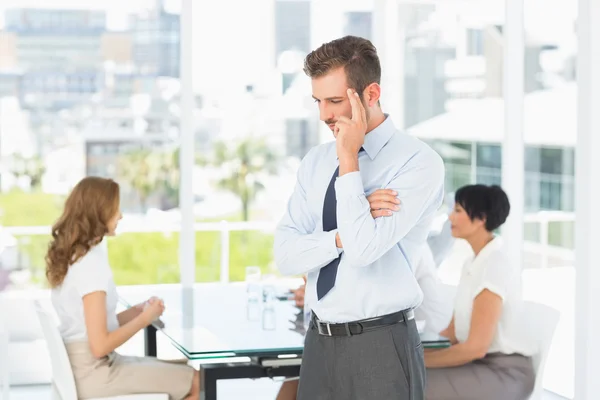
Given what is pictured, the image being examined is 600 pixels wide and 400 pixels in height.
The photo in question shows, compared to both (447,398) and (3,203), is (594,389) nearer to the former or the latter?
(447,398)

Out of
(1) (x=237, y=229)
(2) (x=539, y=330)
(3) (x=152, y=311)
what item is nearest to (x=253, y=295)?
(3) (x=152, y=311)

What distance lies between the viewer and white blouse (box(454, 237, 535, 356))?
3629mm

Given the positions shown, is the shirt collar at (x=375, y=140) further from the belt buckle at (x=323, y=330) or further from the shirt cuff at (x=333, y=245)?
the belt buckle at (x=323, y=330)

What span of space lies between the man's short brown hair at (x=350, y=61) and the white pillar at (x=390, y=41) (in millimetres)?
3834

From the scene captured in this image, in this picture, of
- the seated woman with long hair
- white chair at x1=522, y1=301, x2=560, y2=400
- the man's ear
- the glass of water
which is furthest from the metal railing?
the man's ear

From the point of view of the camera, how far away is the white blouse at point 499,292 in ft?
11.9

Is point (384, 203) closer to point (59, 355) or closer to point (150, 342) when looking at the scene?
point (59, 355)

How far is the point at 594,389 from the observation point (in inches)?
→ 156

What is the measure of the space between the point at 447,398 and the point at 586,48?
5.01ft

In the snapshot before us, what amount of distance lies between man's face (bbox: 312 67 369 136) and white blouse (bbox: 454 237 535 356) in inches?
58.2

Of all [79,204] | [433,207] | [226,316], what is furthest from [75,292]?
[433,207]

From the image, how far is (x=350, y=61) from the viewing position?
92.0 inches

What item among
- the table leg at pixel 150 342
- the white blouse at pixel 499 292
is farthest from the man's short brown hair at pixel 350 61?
the table leg at pixel 150 342

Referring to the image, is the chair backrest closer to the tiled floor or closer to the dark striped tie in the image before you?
the dark striped tie
